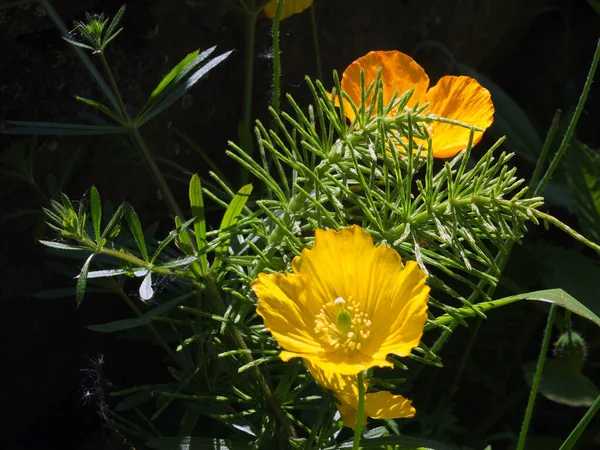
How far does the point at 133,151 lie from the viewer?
5.00 feet

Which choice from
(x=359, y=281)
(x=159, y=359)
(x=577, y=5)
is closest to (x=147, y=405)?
(x=159, y=359)

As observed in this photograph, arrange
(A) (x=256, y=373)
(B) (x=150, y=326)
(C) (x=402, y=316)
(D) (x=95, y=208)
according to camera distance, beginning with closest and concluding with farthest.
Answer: (C) (x=402, y=316) → (D) (x=95, y=208) → (A) (x=256, y=373) → (B) (x=150, y=326)

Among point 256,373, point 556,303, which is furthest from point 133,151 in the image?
point 556,303

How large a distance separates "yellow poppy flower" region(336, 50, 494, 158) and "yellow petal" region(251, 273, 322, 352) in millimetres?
310

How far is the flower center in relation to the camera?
905 millimetres

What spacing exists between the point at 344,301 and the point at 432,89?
0.39 meters

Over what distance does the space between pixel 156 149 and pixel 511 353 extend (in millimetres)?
955

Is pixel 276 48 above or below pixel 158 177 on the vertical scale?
above

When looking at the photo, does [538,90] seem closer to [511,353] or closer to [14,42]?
[511,353]

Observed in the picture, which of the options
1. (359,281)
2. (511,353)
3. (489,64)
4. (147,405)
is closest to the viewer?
(359,281)

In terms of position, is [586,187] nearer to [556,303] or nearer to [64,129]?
[556,303]

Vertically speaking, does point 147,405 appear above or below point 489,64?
below

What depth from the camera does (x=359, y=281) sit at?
0.92 metres

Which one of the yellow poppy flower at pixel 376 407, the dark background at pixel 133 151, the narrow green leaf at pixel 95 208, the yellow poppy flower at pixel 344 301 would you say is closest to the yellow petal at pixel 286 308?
the yellow poppy flower at pixel 344 301
